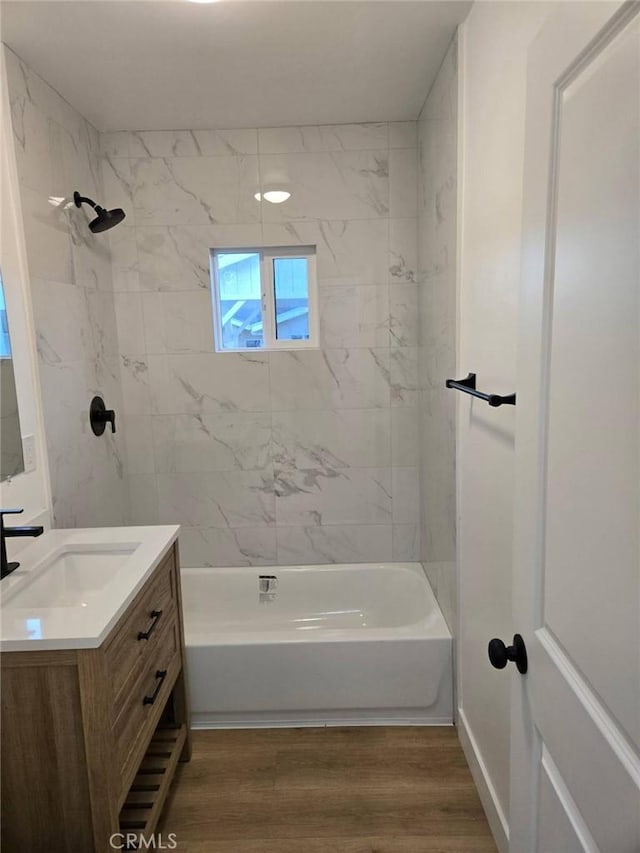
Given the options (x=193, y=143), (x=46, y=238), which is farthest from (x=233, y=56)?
(x=46, y=238)

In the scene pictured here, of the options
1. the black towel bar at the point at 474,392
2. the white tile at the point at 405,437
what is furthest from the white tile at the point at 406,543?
the black towel bar at the point at 474,392

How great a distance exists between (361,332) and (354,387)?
0.92ft

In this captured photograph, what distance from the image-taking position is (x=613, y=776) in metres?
0.66

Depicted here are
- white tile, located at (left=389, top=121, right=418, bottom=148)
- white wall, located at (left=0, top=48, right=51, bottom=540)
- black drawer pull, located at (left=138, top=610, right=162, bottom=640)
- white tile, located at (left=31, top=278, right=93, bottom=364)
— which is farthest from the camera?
white tile, located at (left=389, top=121, right=418, bottom=148)

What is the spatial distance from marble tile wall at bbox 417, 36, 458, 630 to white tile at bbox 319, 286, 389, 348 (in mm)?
195

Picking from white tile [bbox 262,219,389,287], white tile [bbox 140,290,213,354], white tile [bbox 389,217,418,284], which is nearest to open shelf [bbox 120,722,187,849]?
white tile [bbox 140,290,213,354]

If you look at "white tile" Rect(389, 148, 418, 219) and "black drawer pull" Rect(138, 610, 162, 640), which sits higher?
"white tile" Rect(389, 148, 418, 219)

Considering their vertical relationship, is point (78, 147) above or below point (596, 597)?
above

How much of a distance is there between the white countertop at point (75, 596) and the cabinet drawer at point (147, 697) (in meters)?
0.26

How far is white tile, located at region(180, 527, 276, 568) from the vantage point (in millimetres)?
2965

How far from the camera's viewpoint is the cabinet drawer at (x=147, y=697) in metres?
1.38

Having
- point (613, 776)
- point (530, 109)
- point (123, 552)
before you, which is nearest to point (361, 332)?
point (123, 552)

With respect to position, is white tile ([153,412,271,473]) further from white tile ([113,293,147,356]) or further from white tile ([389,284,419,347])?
white tile ([389,284,419,347])

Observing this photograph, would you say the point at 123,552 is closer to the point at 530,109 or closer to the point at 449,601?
the point at 449,601
